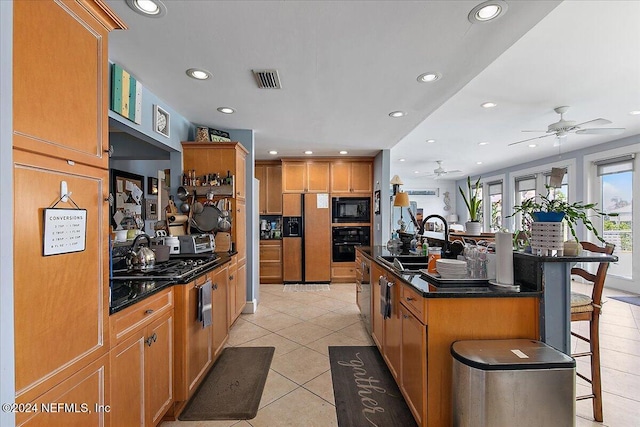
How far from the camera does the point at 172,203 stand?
10.6 feet

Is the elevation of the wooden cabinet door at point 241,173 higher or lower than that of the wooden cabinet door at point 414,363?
higher

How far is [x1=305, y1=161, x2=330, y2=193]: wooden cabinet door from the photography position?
219 inches

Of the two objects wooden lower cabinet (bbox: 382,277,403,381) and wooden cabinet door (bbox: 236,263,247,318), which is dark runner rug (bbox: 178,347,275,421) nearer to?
wooden cabinet door (bbox: 236,263,247,318)

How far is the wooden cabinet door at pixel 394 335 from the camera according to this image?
2025mm

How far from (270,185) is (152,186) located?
2523 millimetres

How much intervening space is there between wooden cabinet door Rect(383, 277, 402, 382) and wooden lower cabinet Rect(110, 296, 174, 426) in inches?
59.9

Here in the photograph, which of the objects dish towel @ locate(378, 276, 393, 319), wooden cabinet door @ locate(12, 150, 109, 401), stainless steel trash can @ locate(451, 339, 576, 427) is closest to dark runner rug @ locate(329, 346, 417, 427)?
dish towel @ locate(378, 276, 393, 319)

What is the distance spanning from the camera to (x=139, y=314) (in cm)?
152

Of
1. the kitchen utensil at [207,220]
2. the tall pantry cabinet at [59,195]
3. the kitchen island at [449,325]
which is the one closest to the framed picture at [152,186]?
the kitchen utensil at [207,220]

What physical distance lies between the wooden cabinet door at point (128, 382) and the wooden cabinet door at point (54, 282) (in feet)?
0.49

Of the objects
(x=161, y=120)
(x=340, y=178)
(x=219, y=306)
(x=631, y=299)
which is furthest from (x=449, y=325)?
(x=631, y=299)

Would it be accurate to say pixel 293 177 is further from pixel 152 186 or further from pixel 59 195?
pixel 59 195

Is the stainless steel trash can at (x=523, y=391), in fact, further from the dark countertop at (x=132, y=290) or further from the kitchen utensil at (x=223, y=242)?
the kitchen utensil at (x=223, y=242)

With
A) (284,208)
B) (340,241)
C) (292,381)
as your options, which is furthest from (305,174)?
(292,381)
